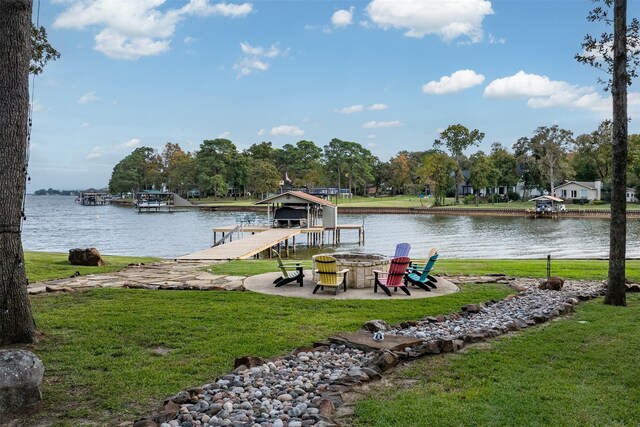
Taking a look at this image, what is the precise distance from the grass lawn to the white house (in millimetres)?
75932

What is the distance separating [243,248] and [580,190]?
6880 cm

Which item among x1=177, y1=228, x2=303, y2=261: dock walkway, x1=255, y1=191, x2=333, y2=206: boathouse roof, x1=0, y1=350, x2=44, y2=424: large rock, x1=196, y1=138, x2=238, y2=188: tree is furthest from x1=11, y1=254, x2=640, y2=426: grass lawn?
x1=196, y1=138, x2=238, y2=188: tree

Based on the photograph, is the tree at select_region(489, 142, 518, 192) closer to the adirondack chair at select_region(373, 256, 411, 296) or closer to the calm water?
the calm water

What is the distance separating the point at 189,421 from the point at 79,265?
12564mm

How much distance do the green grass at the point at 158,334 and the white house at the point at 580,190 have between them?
249 feet

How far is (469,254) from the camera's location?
2948 cm

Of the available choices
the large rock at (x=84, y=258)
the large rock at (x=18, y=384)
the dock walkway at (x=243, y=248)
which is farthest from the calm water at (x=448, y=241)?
the large rock at (x=18, y=384)

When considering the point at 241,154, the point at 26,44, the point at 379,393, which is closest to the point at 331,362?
the point at 379,393

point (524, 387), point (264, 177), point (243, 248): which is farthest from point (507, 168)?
point (524, 387)

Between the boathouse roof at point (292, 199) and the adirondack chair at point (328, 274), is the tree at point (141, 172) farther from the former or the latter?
the adirondack chair at point (328, 274)

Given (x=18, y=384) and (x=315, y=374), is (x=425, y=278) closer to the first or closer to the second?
(x=315, y=374)

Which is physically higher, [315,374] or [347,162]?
[347,162]

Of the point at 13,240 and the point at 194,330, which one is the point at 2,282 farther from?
the point at 194,330

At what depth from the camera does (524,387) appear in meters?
4.75
